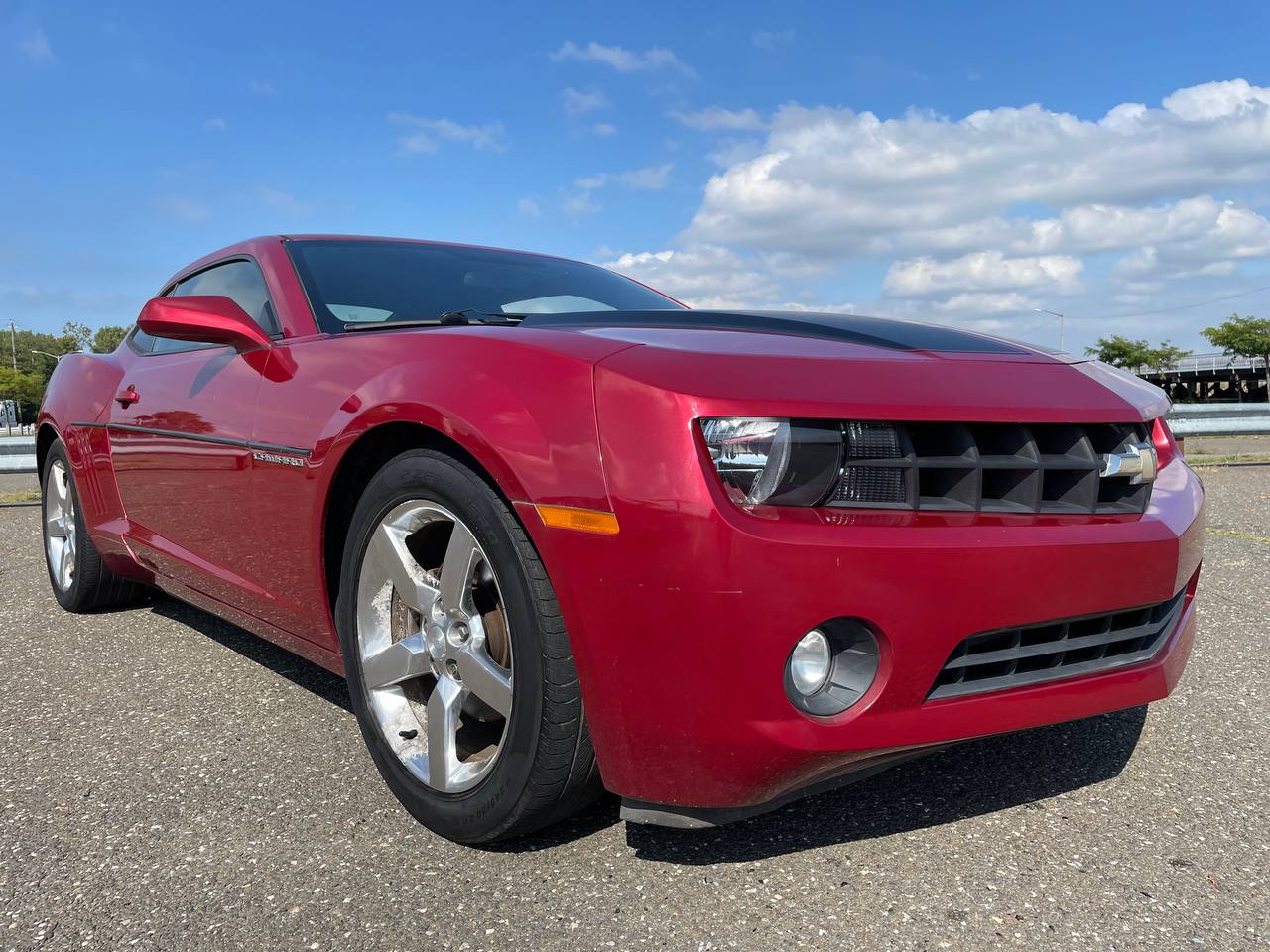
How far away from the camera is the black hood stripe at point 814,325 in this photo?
80.8 inches

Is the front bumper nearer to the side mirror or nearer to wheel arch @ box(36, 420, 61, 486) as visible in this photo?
the side mirror

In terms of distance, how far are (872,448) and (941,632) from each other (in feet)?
1.07

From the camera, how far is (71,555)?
13.5ft

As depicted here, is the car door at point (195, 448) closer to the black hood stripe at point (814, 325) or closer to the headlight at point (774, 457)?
the black hood stripe at point (814, 325)

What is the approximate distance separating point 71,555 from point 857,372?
12.0ft

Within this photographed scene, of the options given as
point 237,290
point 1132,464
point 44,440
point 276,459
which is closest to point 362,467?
point 276,459

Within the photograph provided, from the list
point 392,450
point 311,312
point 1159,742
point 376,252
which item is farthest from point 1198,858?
point 376,252

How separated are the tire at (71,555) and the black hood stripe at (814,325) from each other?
2559 millimetres

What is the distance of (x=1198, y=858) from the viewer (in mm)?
1913

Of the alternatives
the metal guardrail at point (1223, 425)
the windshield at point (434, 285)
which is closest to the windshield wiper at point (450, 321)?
the windshield at point (434, 285)

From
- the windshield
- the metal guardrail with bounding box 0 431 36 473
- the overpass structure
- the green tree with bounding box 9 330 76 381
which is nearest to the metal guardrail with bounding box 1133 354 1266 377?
the overpass structure

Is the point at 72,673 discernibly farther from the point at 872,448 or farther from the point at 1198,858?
the point at 1198,858

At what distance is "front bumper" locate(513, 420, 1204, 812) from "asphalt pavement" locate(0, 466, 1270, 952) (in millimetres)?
271

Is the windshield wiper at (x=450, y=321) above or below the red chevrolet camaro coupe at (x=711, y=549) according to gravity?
above
